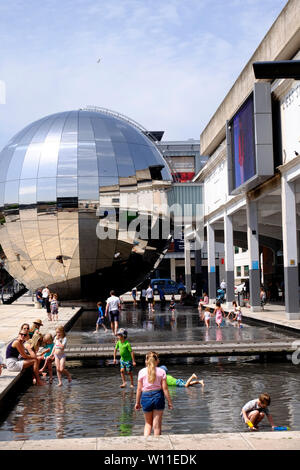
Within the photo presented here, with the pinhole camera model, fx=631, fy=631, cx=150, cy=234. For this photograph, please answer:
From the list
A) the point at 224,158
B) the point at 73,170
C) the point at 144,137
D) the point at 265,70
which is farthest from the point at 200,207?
the point at 265,70

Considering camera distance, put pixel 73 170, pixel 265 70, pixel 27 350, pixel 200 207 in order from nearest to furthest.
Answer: pixel 265 70, pixel 27 350, pixel 73 170, pixel 200 207

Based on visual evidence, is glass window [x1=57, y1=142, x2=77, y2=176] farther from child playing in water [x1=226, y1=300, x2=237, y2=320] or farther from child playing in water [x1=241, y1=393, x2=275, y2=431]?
child playing in water [x1=241, y1=393, x2=275, y2=431]

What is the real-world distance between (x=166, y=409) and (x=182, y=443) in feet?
11.1

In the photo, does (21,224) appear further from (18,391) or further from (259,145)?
(18,391)

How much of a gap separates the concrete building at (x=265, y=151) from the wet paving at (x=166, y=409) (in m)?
9.47

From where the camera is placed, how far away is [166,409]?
9.64 meters

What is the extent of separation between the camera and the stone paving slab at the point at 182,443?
20.2 feet

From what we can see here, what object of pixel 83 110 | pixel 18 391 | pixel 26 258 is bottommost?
pixel 18 391

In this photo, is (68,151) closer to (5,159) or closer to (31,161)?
(31,161)

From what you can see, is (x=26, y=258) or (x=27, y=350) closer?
(x=27, y=350)

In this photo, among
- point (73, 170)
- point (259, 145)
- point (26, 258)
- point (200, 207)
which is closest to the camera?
point (259, 145)

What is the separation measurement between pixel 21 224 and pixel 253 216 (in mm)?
10910

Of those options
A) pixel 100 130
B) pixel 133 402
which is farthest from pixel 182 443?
pixel 100 130
